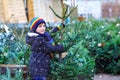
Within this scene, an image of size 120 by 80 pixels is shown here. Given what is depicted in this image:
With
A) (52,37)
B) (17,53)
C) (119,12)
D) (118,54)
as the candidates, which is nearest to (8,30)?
(17,53)

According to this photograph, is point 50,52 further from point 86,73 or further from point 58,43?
point 86,73

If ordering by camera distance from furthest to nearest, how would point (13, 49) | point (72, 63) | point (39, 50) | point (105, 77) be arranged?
point (105, 77) → point (13, 49) → point (72, 63) → point (39, 50)

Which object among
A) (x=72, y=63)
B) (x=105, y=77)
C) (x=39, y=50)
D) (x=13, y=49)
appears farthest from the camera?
(x=105, y=77)

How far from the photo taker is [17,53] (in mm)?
6160

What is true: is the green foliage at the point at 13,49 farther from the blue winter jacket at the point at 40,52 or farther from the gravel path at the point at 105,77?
the gravel path at the point at 105,77

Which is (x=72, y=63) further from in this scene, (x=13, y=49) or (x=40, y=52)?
(x=13, y=49)

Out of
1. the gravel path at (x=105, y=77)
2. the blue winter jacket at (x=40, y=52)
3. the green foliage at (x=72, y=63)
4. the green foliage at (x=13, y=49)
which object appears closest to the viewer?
the blue winter jacket at (x=40, y=52)

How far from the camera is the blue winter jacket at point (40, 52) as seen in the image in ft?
17.9

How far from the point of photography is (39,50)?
547 cm

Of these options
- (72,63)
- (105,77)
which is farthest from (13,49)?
(105,77)

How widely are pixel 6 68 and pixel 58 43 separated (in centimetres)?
86

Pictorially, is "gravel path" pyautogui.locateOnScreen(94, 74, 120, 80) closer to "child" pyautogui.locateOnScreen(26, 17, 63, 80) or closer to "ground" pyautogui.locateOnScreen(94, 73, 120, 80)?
"ground" pyautogui.locateOnScreen(94, 73, 120, 80)

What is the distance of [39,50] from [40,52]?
3 cm

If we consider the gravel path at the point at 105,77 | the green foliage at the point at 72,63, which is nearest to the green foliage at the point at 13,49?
the green foliage at the point at 72,63
